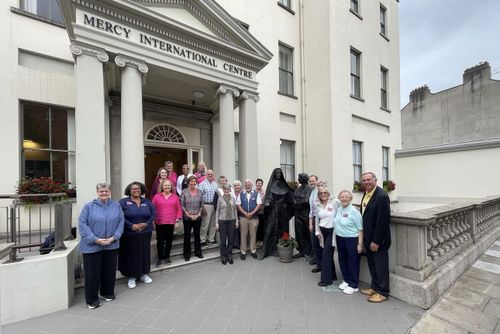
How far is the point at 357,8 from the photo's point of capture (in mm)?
12188

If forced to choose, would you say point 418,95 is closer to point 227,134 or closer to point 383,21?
point 383,21

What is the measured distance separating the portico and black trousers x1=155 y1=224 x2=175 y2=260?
1.02m

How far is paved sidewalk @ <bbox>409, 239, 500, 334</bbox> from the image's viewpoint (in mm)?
3002

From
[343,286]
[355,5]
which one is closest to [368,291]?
[343,286]

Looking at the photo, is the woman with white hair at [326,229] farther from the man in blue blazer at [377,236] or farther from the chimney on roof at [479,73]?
the chimney on roof at [479,73]

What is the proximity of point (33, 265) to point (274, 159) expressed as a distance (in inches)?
300

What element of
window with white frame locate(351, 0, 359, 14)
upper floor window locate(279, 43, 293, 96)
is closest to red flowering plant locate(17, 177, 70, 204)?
upper floor window locate(279, 43, 293, 96)

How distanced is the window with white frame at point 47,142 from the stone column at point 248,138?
429 cm

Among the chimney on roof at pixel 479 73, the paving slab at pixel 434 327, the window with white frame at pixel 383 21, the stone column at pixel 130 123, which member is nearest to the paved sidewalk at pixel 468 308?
the paving slab at pixel 434 327

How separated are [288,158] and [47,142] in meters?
7.96

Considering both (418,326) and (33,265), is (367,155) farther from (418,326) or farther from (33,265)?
(33,265)

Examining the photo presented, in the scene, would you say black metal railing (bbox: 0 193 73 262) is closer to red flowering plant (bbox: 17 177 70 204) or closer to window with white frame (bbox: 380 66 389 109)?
red flowering plant (bbox: 17 177 70 204)

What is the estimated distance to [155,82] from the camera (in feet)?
20.8

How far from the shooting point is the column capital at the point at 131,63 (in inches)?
184
